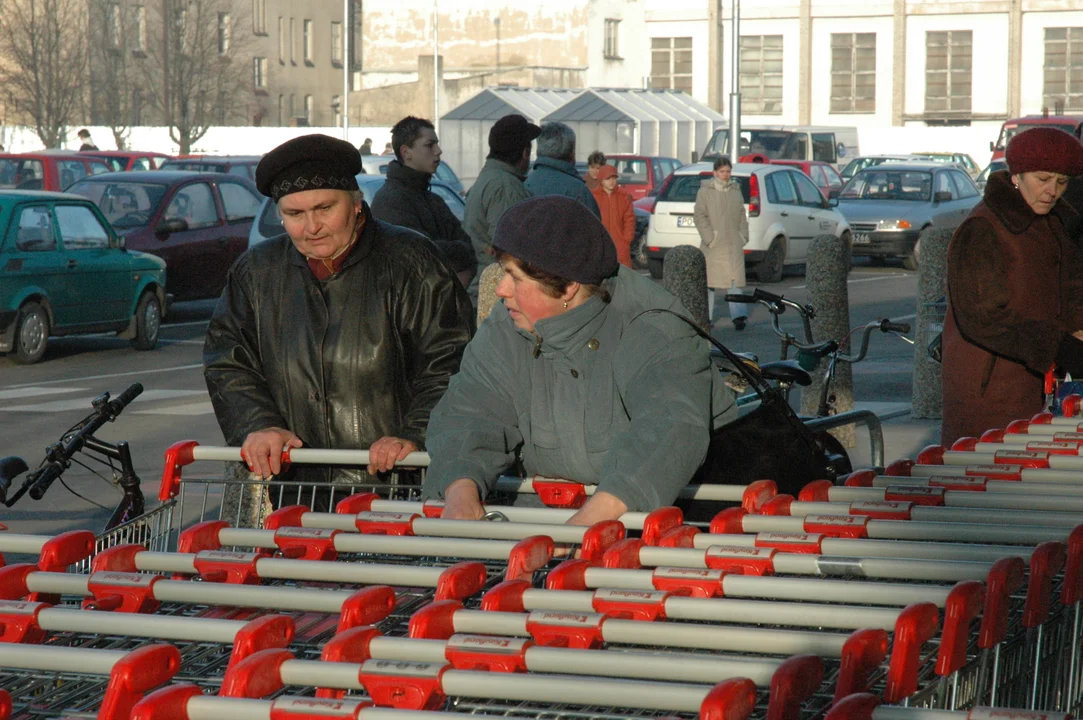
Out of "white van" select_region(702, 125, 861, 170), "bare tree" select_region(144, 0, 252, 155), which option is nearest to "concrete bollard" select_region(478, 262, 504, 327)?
"white van" select_region(702, 125, 861, 170)

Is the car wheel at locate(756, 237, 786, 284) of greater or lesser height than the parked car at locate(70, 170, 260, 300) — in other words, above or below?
below

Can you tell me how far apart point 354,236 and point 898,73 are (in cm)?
6252

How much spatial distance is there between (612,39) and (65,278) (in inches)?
2214

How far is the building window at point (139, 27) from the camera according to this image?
53.0m

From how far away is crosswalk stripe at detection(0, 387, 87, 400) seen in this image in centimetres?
1324

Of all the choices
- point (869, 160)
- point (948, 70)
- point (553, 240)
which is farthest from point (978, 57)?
point (553, 240)

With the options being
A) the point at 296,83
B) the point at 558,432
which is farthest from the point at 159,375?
the point at 296,83

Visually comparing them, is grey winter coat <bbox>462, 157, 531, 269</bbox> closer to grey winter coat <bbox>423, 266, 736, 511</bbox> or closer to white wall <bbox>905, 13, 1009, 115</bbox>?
grey winter coat <bbox>423, 266, 736, 511</bbox>

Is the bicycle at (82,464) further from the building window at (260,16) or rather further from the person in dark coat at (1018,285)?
the building window at (260,16)

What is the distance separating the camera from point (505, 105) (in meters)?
45.3

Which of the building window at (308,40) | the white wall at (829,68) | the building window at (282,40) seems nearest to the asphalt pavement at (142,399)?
the white wall at (829,68)

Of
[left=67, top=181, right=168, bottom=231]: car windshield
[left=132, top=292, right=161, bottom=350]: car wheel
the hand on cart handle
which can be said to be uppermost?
[left=67, top=181, right=168, bottom=231]: car windshield

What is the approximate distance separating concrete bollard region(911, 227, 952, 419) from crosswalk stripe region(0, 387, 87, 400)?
726cm

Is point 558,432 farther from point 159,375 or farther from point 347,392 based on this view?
point 159,375
